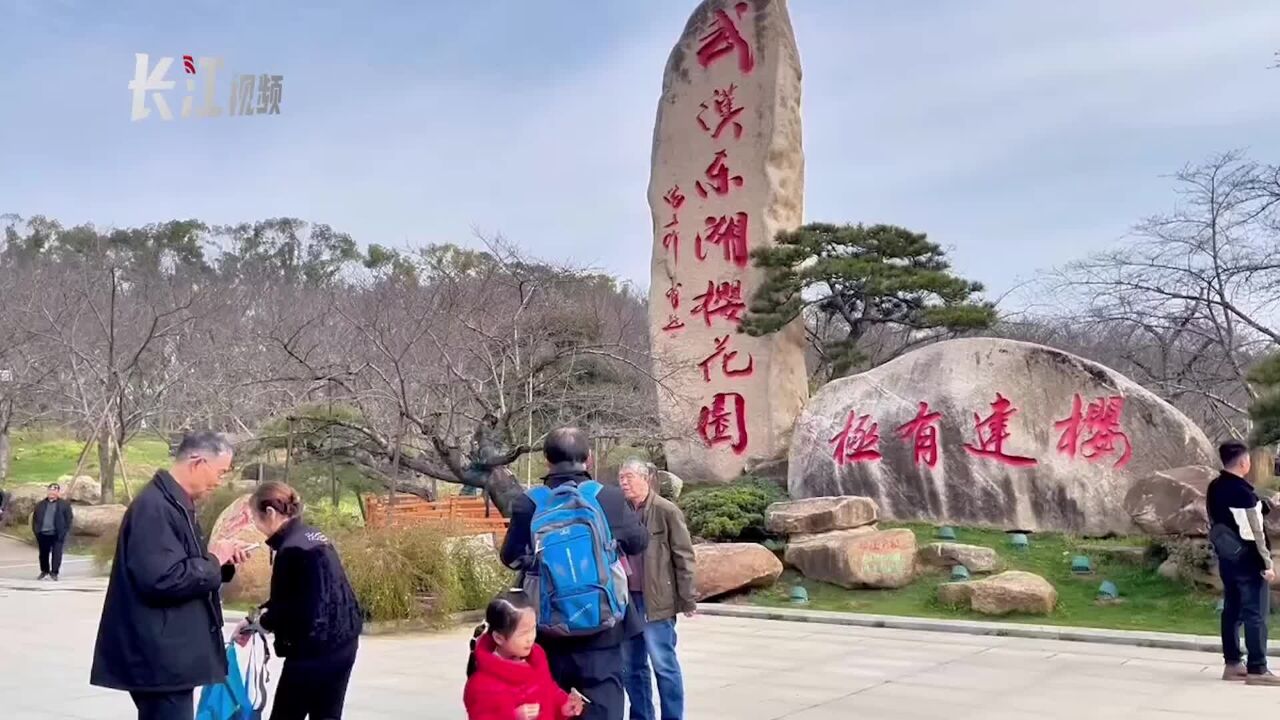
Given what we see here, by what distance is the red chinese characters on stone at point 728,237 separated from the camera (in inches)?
595

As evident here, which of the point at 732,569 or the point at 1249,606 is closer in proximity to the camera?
the point at 1249,606

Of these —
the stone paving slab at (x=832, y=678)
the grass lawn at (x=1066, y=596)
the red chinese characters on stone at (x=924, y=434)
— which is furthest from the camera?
the red chinese characters on stone at (x=924, y=434)

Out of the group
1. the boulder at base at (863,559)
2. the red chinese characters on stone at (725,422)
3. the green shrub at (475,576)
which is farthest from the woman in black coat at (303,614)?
the red chinese characters on stone at (725,422)

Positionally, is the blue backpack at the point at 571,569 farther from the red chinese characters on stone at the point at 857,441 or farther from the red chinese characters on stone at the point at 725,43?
the red chinese characters on stone at the point at 725,43

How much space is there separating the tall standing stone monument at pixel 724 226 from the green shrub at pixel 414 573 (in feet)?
18.1

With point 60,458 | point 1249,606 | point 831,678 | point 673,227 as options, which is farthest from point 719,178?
point 60,458

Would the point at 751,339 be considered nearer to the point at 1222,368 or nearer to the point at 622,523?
the point at 1222,368

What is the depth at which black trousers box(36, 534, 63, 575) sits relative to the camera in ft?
46.3

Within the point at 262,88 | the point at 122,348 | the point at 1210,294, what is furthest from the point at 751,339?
the point at 122,348

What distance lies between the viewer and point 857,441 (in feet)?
43.1

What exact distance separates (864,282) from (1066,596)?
5931mm

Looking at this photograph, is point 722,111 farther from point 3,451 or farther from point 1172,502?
point 3,451

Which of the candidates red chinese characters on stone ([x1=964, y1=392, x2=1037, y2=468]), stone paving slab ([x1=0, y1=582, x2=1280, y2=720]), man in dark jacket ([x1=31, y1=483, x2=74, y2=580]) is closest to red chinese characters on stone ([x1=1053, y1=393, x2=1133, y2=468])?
red chinese characters on stone ([x1=964, y1=392, x2=1037, y2=468])

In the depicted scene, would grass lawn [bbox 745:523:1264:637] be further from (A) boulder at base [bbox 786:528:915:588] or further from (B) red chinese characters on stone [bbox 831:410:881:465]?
(B) red chinese characters on stone [bbox 831:410:881:465]
